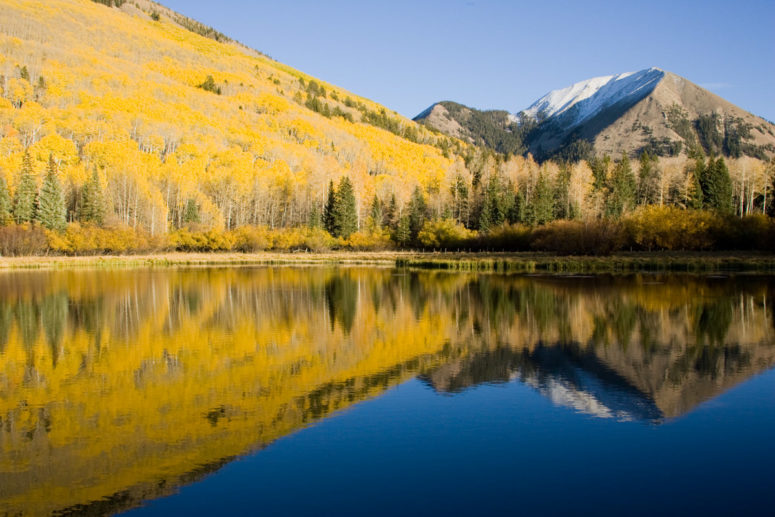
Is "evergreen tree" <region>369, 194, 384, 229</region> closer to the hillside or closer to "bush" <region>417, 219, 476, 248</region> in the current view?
the hillside

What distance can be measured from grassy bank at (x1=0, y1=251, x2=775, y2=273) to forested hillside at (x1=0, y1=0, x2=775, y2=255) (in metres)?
4.11

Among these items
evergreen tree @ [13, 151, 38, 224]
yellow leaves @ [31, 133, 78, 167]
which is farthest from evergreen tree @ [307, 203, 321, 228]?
yellow leaves @ [31, 133, 78, 167]

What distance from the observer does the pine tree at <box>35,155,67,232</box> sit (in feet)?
191

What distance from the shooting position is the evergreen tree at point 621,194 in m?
69.8

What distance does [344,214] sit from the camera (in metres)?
74.2

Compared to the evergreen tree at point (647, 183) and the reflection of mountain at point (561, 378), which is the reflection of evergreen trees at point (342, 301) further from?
the evergreen tree at point (647, 183)

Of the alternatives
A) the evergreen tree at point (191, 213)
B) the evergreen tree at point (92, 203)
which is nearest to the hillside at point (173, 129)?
the evergreen tree at point (191, 213)

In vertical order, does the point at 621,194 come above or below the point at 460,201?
above

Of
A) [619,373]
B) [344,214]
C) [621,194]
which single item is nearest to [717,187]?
[621,194]

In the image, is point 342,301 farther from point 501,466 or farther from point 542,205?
point 542,205

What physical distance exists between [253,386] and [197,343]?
16.7 feet

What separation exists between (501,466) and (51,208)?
61.2m

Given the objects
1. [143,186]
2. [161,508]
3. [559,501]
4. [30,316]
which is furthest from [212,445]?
[143,186]

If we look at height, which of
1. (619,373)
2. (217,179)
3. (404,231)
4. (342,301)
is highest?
(217,179)
